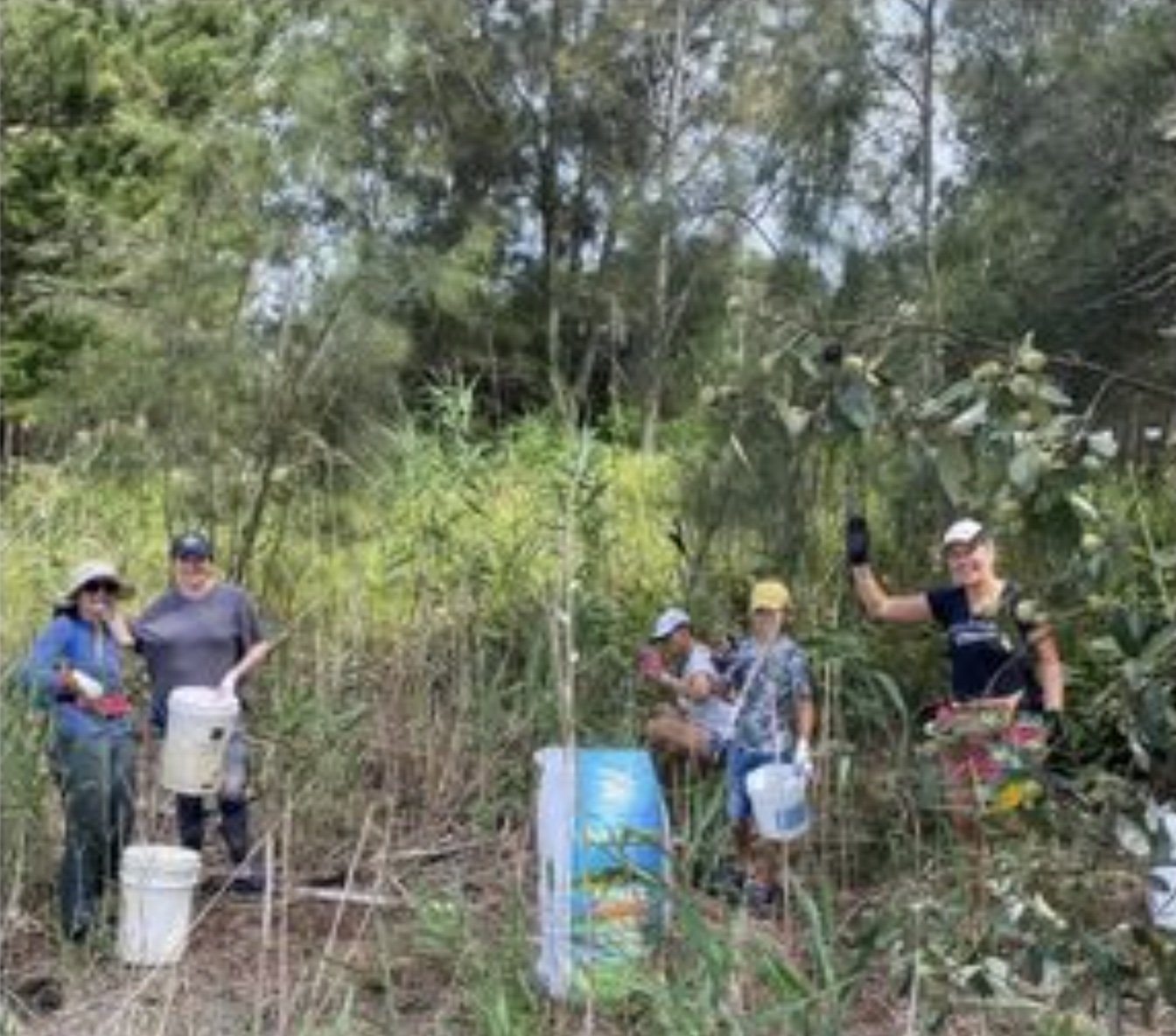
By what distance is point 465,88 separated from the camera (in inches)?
450

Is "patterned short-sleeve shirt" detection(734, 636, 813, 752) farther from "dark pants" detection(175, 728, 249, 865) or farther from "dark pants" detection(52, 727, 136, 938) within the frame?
"dark pants" detection(52, 727, 136, 938)

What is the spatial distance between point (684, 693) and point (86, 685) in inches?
61.5

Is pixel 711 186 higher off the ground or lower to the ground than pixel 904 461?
higher

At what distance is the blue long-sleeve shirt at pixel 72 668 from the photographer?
17.6 feet

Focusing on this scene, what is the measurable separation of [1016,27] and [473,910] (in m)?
3.57

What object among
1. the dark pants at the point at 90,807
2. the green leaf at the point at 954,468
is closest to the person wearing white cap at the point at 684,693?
the dark pants at the point at 90,807

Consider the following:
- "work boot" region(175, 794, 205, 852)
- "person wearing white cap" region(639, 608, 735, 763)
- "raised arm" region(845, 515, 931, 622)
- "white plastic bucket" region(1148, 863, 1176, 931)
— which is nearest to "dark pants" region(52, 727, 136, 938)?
"work boot" region(175, 794, 205, 852)

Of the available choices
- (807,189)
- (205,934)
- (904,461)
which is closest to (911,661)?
(807,189)

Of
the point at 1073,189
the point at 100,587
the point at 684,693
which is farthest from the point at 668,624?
the point at 1073,189

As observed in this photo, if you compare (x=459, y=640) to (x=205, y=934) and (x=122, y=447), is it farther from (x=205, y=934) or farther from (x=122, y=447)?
(x=122, y=447)

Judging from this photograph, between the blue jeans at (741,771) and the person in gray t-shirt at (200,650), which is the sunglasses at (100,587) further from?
the blue jeans at (741,771)

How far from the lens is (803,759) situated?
431 centimetres

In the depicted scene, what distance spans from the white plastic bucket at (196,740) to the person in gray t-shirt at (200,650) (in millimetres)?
79

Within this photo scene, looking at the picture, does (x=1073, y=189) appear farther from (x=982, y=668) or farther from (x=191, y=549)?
(x=191, y=549)
